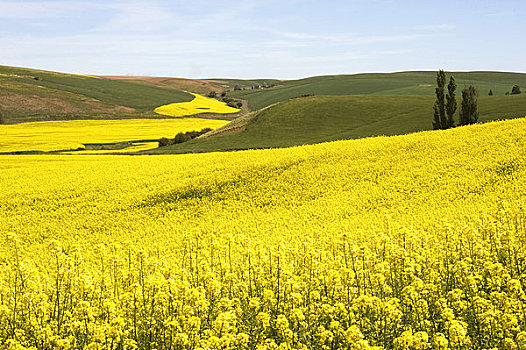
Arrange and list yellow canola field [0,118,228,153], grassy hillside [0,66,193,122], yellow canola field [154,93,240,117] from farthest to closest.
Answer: yellow canola field [154,93,240,117] → grassy hillside [0,66,193,122] → yellow canola field [0,118,228,153]

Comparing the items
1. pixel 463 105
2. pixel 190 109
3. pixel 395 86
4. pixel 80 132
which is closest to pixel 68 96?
pixel 190 109

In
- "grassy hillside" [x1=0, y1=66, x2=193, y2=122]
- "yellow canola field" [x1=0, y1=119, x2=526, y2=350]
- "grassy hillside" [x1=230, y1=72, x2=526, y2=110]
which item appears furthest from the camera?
"grassy hillside" [x1=230, y1=72, x2=526, y2=110]

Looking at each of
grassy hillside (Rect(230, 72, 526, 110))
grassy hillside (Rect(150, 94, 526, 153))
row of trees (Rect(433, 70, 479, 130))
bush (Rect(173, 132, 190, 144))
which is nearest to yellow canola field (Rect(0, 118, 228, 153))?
bush (Rect(173, 132, 190, 144))

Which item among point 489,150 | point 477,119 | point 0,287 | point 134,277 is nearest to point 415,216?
point 489,150

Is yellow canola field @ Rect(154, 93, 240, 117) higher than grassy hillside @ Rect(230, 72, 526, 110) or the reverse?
the reverse

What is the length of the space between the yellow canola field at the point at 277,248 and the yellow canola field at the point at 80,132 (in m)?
19.4

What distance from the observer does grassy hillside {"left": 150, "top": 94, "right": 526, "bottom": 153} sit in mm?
55500

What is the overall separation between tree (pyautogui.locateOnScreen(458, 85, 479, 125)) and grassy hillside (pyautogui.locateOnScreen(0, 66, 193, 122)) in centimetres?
9000

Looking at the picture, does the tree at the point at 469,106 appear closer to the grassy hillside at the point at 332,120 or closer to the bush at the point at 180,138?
the grassy hillside at the point at 332,120

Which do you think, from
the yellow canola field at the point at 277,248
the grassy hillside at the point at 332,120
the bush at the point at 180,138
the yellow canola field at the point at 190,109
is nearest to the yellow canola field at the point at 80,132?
the bush at the point at 180,138

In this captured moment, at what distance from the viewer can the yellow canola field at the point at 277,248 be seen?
27.2ft

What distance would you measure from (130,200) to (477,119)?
37.9 metres

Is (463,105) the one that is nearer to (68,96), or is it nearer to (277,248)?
(277,248)

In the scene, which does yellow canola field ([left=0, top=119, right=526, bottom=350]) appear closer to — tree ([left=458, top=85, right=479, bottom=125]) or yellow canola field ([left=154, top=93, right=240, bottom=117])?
tree ([left=458, top=85, right=479, bottom=125])
